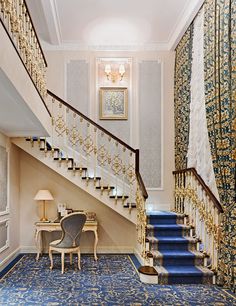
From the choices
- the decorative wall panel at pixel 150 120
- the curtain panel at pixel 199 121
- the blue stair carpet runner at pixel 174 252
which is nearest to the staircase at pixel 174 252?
the blue stair carpet runner at pixel 174 252

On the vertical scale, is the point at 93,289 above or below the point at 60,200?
below

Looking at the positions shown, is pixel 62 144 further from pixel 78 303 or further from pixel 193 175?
pixel 78 303

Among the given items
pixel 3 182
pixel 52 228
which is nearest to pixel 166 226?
pixel 52 228

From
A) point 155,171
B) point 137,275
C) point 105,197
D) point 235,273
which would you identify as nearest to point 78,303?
point 137,275

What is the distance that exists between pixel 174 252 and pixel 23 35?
426 cm

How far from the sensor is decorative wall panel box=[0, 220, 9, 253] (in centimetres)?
672

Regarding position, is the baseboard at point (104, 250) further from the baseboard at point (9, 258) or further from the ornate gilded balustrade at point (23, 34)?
the ornate gilded balustrade at point (23, 34)

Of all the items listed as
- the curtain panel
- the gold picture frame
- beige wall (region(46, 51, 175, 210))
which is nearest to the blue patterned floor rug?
the curtain panel

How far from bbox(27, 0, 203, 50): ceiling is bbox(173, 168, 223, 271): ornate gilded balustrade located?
316 cm

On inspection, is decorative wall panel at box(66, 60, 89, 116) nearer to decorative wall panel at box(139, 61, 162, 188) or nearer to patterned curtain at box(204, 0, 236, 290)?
decorative wall panel at box(139, 61, 162, 188)

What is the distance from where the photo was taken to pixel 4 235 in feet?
22.7

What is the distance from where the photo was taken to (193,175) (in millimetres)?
6965

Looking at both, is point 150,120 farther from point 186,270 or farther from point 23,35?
point 23,35

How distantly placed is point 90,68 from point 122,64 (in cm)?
78
